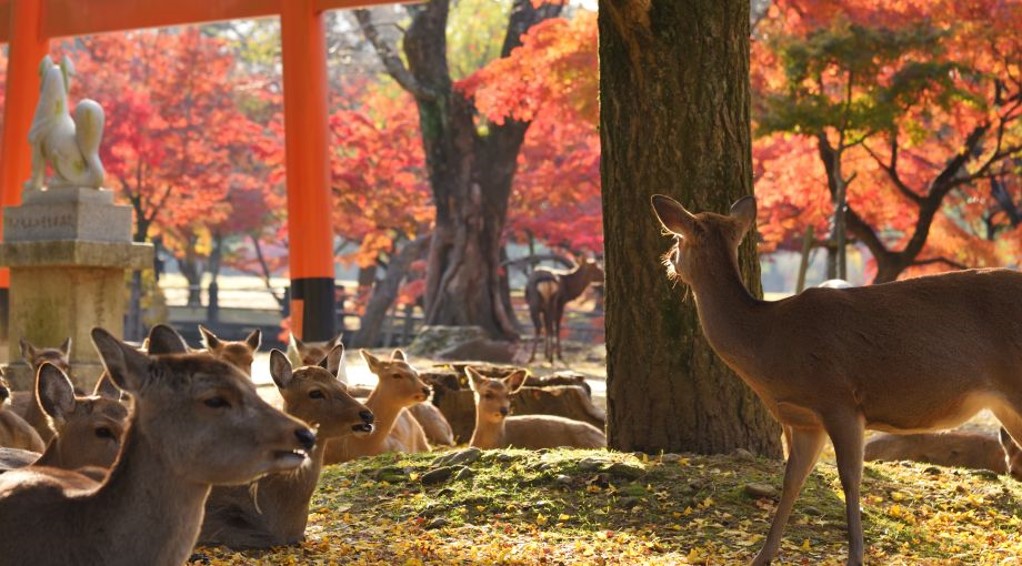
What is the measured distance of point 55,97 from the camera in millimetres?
13398

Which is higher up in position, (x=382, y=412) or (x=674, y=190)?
(x=674, y=190)

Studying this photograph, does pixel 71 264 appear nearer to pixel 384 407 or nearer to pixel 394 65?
pixel 384 407

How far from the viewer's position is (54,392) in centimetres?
507

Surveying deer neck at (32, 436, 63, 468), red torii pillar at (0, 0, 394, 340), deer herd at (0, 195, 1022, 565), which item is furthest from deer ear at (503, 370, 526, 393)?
deer neck at (32, 436, 63, 468)

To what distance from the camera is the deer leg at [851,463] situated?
4.81 m

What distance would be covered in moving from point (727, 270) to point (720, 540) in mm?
1227

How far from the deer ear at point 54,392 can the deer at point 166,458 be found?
5.02 feet

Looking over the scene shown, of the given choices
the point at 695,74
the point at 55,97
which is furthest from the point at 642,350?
the point at 55,97

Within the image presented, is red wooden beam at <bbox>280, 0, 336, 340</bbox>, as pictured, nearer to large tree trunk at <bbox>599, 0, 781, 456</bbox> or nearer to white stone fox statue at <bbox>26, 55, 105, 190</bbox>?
white stone fox statue at <bbox>26, 55, 105, 190</bbox>

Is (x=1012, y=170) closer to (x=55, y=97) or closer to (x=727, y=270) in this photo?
(x=55, y=97)

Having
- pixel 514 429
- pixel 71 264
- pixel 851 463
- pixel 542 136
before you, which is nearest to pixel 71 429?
pixel 851 463

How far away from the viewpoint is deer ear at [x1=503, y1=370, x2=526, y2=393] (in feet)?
30.3

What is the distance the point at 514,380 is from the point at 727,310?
4.37 metres

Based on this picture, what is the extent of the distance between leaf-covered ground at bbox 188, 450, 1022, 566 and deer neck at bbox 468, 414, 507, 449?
1602 millimetres
